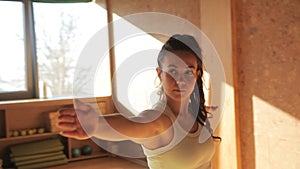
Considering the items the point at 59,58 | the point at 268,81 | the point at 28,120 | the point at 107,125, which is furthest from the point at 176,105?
the point at 59,58

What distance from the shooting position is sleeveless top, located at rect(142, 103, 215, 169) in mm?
949

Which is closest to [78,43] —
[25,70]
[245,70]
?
[25,70]

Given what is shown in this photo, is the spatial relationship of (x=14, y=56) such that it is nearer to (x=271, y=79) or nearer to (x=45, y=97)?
(x=45, y=97)

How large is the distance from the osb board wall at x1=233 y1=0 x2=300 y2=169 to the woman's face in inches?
48.4

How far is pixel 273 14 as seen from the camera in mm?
2121

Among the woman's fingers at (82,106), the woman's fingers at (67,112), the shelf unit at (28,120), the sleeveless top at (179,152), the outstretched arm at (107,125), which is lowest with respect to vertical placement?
the shelf unit at (28,120)

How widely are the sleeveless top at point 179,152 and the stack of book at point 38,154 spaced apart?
266 centimetres

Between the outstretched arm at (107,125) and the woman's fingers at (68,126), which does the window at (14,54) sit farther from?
the woman's fingers at (68,126)

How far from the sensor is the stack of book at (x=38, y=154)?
3324 mm

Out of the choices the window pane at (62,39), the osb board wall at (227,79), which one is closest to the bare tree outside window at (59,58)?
the window pane at (62,39)

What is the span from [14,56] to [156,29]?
1622mm

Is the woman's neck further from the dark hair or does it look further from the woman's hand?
the woman's hand

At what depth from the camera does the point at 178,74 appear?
99 centimetres

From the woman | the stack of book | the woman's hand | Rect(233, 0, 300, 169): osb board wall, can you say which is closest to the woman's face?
the woman
